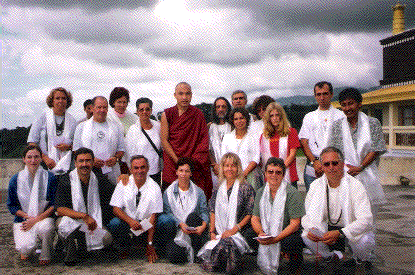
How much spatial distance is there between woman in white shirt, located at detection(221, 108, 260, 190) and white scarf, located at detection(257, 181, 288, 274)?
0.65 meters

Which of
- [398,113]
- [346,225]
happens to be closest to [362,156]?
[346,225]

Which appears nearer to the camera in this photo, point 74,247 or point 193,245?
point 74,247

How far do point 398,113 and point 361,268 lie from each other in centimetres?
1329

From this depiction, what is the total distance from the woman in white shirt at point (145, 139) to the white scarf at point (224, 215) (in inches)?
44.8

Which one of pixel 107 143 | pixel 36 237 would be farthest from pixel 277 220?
pixel 36 237

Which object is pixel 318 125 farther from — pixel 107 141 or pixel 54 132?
pixel 54 132

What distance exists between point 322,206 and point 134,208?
2.02 metres

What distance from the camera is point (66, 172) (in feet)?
14.7

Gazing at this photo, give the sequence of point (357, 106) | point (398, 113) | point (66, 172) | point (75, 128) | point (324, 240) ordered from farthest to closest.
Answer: point (398, 113), point (75, 128), point (66, 172), point (357, 106), point (324, 240)

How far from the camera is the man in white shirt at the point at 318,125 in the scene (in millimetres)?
4539

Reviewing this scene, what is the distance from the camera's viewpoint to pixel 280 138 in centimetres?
455

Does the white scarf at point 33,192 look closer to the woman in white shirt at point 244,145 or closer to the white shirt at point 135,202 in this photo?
the white shirt at point 135,202

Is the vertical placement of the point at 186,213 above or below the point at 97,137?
below

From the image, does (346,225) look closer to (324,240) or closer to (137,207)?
(324,240)
